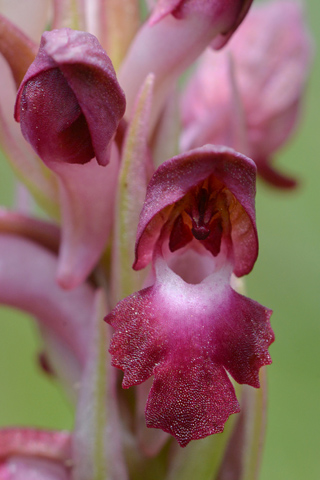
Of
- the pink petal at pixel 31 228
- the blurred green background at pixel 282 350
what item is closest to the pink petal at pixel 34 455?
the pink petal at pixel 31 228

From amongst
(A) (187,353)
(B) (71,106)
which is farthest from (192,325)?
(B) (71,106)

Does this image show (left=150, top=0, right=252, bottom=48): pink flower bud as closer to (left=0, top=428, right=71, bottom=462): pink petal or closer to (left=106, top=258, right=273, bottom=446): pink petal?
(left=106, top=258, right=273, bottom=446): pink petal

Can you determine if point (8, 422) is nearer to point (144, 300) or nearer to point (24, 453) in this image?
point (24, 453)

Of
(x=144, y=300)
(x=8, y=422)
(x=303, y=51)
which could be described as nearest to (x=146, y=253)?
(x=144, y=300)

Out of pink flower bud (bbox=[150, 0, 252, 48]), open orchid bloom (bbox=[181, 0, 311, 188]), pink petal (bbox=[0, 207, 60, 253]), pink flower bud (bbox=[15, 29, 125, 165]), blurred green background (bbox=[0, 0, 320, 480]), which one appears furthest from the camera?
blurred green background (bbox=[0, 0, 320, 480])

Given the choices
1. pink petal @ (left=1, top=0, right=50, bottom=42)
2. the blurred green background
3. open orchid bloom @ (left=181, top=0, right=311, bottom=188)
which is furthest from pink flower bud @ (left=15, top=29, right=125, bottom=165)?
the blurred green background

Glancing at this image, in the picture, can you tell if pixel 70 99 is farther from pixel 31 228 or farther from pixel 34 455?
pixel 34 455

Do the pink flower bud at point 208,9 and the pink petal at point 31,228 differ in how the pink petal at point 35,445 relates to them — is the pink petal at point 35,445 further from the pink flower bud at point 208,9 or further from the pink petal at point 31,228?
the pink flower bud at point 208,9
